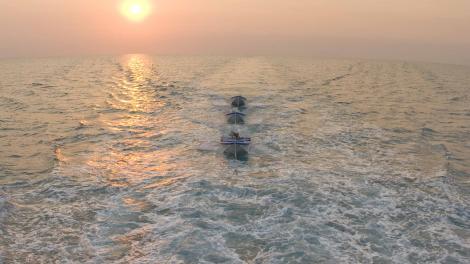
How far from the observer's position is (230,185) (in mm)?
27625

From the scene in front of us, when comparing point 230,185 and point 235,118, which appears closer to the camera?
point 230,185

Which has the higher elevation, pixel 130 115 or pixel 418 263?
pixel 130 115

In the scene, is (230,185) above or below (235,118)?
below

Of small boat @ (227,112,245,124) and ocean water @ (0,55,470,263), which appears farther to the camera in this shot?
small boat @ (227,112,245,124)

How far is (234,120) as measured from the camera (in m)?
45.1

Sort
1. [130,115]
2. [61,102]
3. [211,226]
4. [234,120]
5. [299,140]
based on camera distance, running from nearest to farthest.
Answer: [211,226] → [299,140] → [234,120] → [130,115] → [61,102]

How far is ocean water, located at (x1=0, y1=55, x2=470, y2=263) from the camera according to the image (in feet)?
66.7

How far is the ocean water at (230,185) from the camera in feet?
66.7

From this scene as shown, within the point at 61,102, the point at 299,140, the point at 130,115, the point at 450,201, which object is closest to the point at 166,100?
the point at 130,115

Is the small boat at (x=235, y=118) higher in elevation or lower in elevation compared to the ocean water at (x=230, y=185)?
higher

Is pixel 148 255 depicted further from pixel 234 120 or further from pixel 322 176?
pixel 234 120

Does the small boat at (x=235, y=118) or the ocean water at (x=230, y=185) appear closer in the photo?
the ocean water at (x=230, y=185)

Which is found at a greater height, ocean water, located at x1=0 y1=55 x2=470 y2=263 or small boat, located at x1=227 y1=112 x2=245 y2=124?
small boat, located at x1=227 y1=112 x2=245 y2=124

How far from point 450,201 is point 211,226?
Result: 55.2 feet
